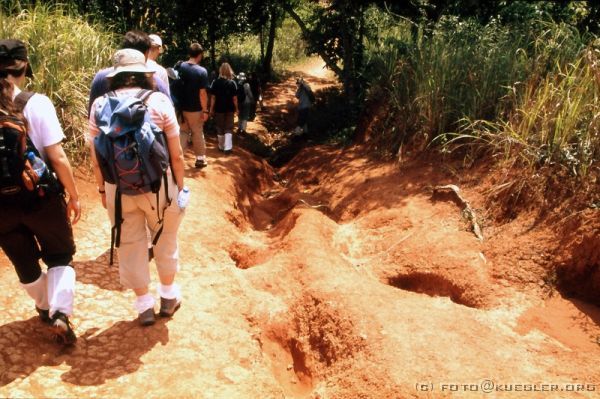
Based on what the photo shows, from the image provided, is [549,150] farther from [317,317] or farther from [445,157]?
[317,317]

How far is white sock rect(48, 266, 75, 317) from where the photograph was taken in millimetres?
2809

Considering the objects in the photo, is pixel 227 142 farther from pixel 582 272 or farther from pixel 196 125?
pixel 582 272

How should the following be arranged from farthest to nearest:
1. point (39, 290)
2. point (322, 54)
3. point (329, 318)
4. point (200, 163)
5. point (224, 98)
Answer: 1. point (322, 54)
2. point (224, 98)
3. point (200, 163)
4. point (329, 318)
5. point (39, 290)

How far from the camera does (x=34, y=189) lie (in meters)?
2.56

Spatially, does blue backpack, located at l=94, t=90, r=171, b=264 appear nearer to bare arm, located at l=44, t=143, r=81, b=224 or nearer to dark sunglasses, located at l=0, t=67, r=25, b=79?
bare arm, located at l=44, t=143, r=81, b=224

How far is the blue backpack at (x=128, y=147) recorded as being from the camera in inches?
104

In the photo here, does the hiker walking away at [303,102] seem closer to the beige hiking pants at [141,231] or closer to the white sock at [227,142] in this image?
the white sock at [227,142]

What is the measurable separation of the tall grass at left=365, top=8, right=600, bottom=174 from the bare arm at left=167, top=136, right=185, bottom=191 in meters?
3.42

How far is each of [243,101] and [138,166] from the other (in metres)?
6.84

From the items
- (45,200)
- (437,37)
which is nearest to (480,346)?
(45,200)

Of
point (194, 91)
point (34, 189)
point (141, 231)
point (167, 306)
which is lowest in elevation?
point (167, 306)

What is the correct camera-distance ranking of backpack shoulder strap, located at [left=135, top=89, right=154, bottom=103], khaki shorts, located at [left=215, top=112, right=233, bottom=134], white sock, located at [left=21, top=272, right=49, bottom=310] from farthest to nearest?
khaki shorts, located at [left=215, top=112, right=233, bottom=134], white sock, located at [left=21, top=272, right=49, bottom=310], backpack shoulder strap, located at [left=135, top=89, right=154, bottom=103]

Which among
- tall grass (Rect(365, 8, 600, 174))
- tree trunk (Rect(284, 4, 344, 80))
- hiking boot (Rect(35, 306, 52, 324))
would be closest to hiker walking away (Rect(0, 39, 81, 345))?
hiking boot (Rect(35, 306, 52, 324))

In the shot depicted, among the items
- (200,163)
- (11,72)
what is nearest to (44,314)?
(11,72)
